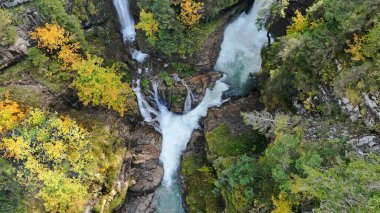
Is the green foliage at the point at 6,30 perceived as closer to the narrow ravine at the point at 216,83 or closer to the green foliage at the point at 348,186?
the narrow ravine at the point at 216,83

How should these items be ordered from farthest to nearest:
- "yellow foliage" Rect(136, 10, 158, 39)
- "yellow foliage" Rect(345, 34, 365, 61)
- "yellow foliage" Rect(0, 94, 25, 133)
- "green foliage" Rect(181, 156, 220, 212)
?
"yellow foliage" Rect(136, 10, 158, 39), "green foliage" Rect(181, 156, 220, 212), "yellow foliage" Rect(0, 94, 25, 133), "yellow foliage" Rect(345, 34, 365, 61)

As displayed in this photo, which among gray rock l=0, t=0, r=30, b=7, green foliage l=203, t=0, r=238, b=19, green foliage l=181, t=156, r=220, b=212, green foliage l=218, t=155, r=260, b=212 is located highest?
gray rock l=0, t=0, r=30, b=7

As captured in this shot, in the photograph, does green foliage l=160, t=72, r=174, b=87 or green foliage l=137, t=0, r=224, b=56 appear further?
green foliage l=160, t=72, r=174, b=87

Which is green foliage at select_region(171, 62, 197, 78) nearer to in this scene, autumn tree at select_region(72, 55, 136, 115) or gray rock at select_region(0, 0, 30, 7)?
autumn tree at select_region(72, 55, 136, 115)

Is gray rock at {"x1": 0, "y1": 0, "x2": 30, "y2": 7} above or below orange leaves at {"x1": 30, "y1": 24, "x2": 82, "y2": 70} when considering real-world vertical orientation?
above

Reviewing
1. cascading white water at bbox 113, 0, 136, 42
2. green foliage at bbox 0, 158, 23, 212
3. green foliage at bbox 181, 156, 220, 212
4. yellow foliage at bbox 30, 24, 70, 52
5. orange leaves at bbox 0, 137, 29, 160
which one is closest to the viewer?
green foliage at bbox 0, 158, 23, 212

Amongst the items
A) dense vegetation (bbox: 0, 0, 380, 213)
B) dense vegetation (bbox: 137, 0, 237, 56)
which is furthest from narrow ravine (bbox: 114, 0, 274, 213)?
dense vegetation (bbox: 137, 0, 237, 56)

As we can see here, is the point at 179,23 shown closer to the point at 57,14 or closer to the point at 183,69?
the point at 183,69

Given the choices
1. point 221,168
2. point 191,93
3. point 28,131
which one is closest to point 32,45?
point 28,131
